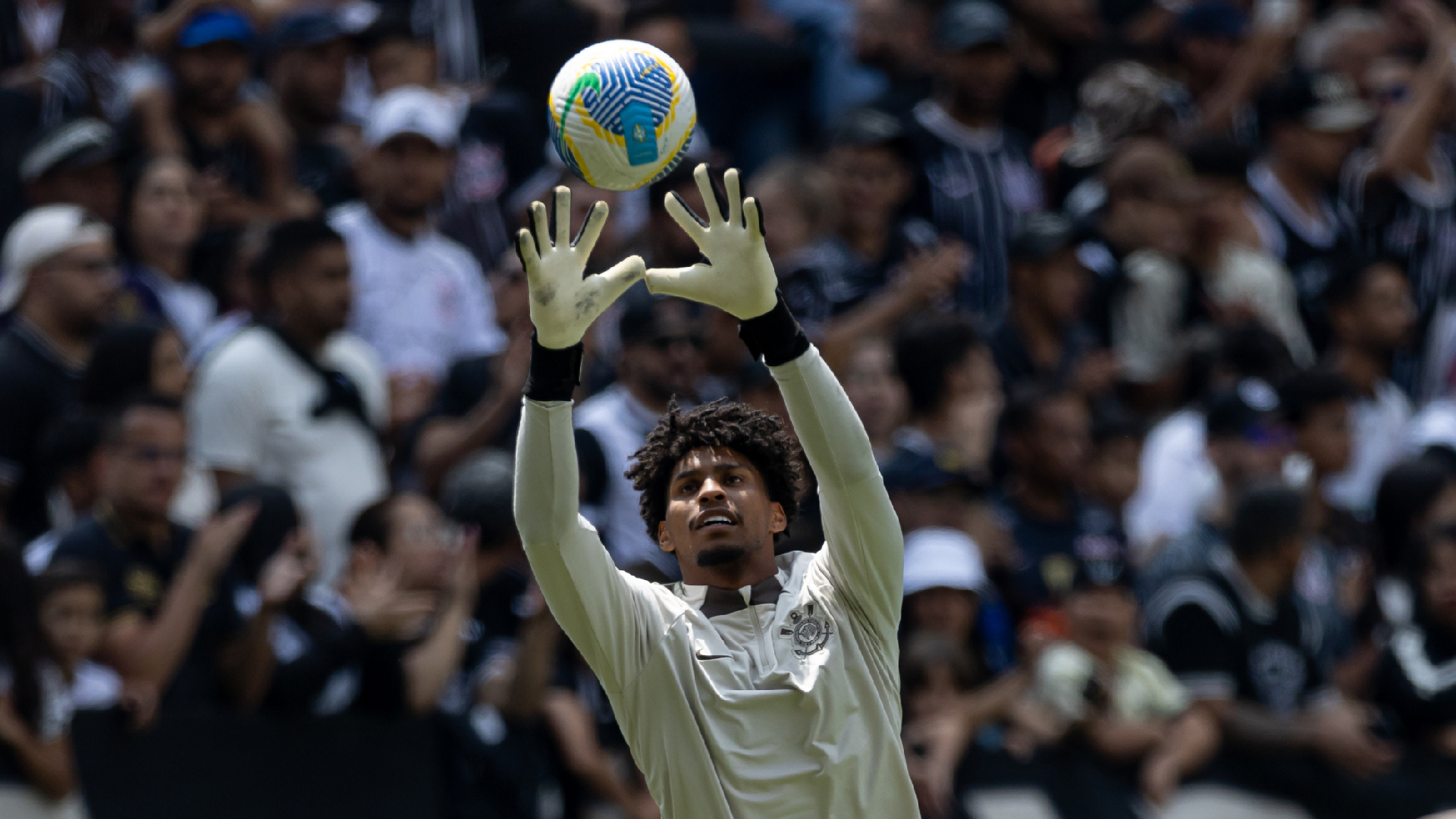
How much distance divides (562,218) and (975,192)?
653cm

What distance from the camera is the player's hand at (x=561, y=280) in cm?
469

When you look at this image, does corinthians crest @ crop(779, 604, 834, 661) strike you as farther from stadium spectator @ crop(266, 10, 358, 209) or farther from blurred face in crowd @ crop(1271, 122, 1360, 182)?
blurred face in crowd @ crop(1271, 122, 1360, 182)

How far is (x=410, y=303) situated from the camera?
933cm

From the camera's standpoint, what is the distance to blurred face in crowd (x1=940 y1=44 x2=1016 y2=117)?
439 inches

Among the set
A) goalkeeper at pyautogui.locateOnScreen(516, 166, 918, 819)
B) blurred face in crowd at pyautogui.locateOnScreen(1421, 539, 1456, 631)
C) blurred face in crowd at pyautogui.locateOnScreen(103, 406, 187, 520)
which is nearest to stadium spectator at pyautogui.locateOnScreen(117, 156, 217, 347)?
blurred face in crowd at pyautogui.locateOnScreen(103, 406, 187, 520)

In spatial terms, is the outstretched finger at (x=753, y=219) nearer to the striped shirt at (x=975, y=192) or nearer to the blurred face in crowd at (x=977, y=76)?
the striped shirt at (x=975, y=192)

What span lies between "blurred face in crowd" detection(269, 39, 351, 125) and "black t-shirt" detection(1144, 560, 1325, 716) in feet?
16.2

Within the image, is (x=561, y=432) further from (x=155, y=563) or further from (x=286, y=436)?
(x=286, y=436)

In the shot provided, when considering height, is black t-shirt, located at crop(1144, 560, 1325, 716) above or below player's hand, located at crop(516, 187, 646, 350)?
below

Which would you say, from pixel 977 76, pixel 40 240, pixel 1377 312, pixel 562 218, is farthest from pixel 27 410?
pixel 1377 312

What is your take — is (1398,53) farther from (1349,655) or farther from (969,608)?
(969,608)

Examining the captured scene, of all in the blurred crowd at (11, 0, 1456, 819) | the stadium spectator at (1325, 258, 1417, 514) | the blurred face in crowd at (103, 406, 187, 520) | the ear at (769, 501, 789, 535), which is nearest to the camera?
the ear at (769, 501, 789, 535)

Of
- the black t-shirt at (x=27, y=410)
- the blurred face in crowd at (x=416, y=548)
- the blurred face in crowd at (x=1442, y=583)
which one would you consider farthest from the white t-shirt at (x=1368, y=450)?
the black t-shirt at (x=27, y=410)

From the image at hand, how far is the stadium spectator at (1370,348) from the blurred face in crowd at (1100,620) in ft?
A: 9.52
